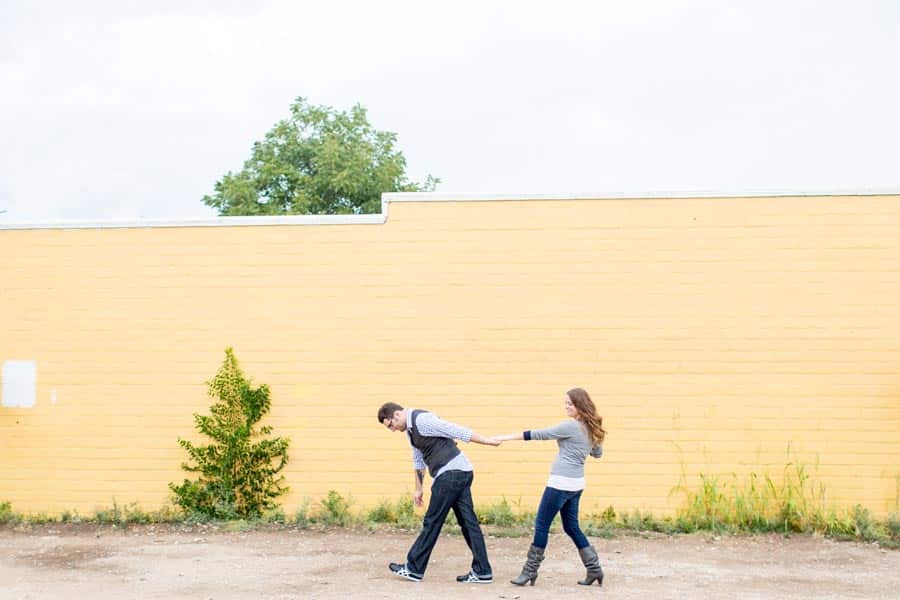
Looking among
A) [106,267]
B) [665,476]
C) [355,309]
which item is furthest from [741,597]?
[106,267]

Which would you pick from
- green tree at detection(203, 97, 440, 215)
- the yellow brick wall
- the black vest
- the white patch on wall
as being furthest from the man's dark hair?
green tree at detection(203, 97, 440, 215)

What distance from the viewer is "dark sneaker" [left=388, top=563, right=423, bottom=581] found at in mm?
10016

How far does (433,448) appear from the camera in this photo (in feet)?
32.0

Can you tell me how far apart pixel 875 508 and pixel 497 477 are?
427cm

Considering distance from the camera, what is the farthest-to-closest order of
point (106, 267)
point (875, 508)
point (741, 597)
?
point (106, 267), point (875, 508), point (741, 597)

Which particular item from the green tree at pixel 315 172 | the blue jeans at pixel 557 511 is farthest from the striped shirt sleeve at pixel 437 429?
the green tree at pixel 315 172

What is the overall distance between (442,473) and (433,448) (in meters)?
0.23

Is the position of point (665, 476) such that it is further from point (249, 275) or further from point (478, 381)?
point (249, 275)

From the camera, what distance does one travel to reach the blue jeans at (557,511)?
9539 mm

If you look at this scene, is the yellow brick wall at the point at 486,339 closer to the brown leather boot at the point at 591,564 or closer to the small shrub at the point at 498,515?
the small shrub at the point at 498,515

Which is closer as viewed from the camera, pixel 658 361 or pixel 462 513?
pixel 462 513

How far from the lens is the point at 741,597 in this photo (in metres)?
9.62

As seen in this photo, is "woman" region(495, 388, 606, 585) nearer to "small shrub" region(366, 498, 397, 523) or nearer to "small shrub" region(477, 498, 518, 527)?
"small shrub" region(477, 498, 518, 527)

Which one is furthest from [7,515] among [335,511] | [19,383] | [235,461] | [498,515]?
[498,515]
